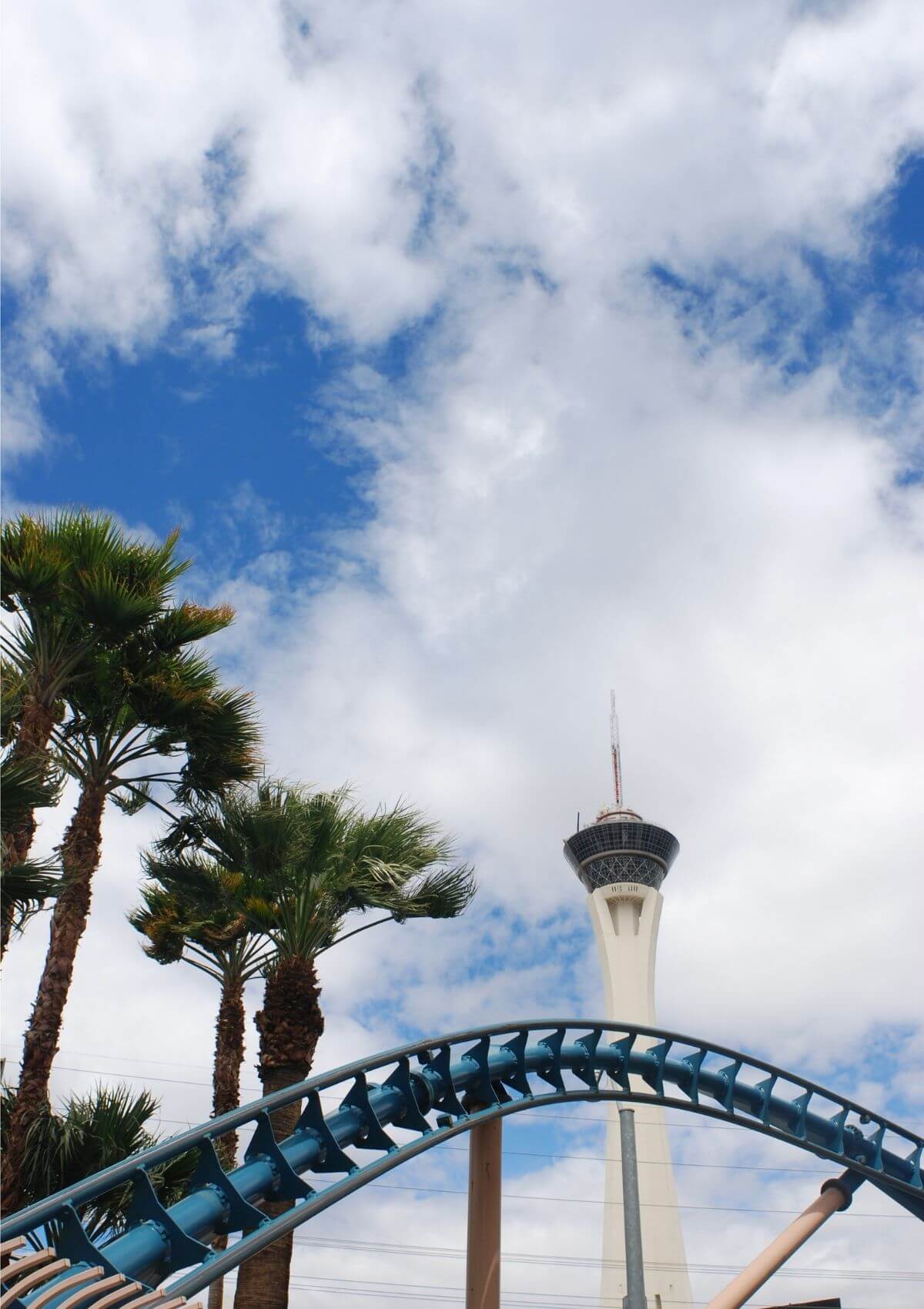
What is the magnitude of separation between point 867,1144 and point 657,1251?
160 ft

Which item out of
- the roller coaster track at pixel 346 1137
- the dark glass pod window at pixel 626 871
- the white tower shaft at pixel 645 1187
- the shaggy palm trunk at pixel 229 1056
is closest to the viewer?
the roller coaster track at pixel 346 1137

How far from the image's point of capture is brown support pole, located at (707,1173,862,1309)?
16.6 m

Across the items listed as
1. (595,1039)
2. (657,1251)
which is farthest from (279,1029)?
(657,1251)

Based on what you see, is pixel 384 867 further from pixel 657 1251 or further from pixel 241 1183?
pixel 657 1251

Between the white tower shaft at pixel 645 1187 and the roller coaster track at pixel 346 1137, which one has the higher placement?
the white tower shaft at pixel 645 1187

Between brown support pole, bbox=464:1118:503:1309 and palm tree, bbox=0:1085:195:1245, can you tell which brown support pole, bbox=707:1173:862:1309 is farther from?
palm tree, bbox=0:1085:195:1245

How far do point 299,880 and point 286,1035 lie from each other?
1.95 metres

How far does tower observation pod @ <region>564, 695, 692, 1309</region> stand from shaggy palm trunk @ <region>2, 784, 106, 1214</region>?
5222cm

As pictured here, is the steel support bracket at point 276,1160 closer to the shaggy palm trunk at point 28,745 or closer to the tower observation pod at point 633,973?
the shaggy palm trunk at point 28,745

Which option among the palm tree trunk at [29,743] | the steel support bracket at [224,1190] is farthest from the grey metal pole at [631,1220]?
the palm tree trunk at [29,743]

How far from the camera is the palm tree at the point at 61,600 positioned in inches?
502

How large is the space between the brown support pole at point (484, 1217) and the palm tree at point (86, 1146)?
150 inches

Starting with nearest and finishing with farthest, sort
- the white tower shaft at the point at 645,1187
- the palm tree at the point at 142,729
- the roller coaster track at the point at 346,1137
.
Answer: the roller coaster track at the point at 346,1137 < the palm tree at the point at 142,729 < the white tower shaft at the point at 645,1187

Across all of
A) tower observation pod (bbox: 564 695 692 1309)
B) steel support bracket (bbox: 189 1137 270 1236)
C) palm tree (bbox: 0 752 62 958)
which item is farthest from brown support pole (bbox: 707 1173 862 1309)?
tower observation pod (bbox: 564 695 692 1309)
